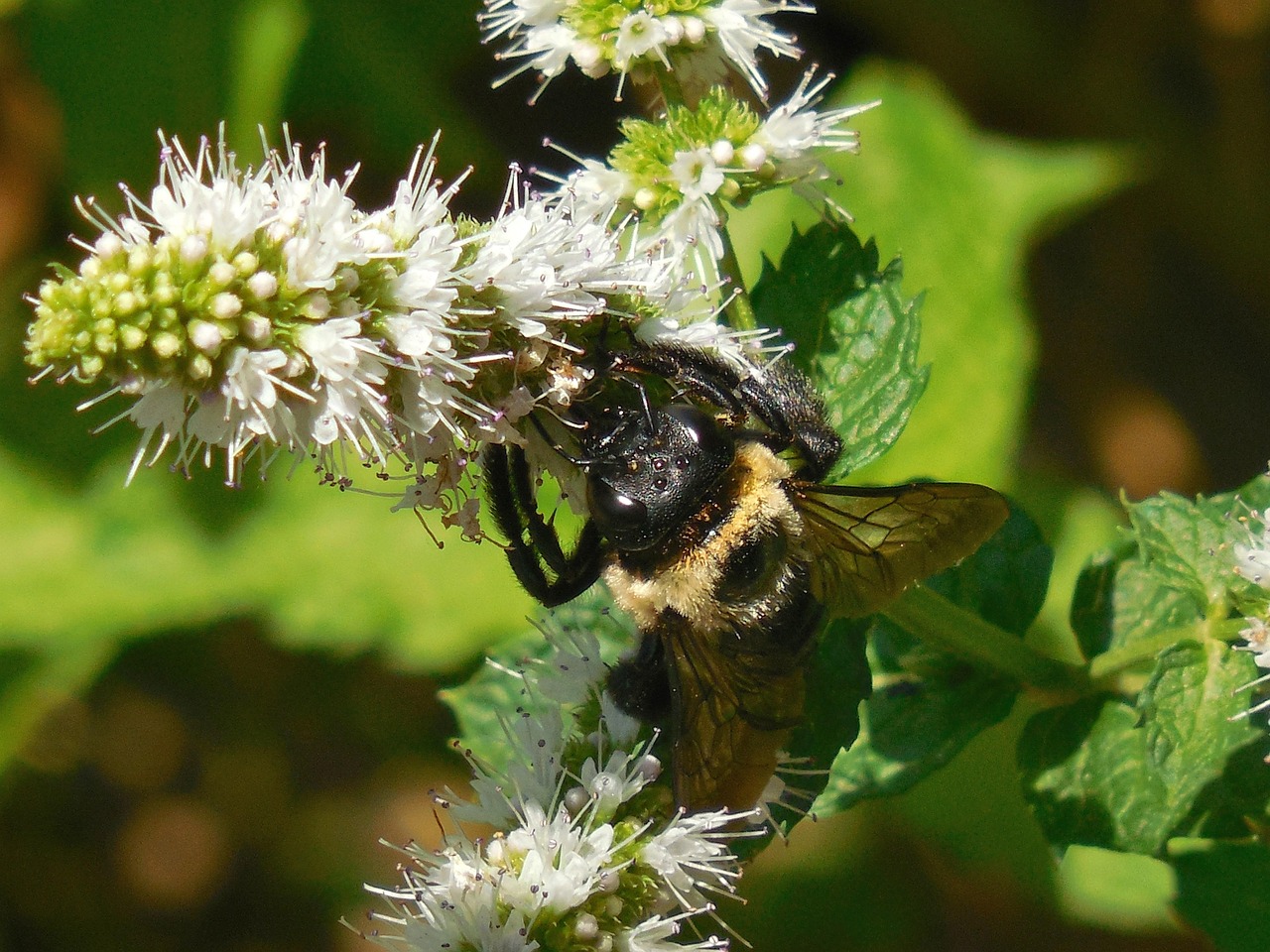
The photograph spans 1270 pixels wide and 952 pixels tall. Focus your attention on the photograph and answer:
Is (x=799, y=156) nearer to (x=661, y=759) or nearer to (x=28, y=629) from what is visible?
(x=661, y=759)

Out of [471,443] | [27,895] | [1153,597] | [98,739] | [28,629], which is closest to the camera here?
[471,443]

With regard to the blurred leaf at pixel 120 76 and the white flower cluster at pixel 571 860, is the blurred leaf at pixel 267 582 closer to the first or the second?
the blurred leaf at pixel 120 76

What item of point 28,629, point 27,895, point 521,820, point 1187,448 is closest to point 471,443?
point 521,820

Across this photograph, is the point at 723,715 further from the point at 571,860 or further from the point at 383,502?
the point at 383,502

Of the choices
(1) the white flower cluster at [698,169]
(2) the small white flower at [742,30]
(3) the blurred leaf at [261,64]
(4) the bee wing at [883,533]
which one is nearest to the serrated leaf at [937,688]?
(4) the bee wing at [883,533]

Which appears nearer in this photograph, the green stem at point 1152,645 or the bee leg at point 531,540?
the bee leg at point 531,540

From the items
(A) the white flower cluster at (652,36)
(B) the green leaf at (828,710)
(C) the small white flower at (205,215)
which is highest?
(A) the white flower cluster at (652,36)

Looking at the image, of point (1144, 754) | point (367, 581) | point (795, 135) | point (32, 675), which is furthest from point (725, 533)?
point (32, 675)
